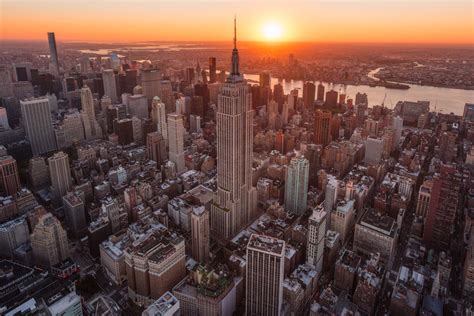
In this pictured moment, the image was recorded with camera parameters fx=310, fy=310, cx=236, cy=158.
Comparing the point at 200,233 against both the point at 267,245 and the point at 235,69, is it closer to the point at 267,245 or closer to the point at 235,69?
the point at 267,245

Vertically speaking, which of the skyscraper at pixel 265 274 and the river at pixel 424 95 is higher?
the river at pixel 424 95

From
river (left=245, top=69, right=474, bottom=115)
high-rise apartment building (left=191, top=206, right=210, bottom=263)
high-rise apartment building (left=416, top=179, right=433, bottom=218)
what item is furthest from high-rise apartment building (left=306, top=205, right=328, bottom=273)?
river (left=245, top=69, right=474, bottom=115)

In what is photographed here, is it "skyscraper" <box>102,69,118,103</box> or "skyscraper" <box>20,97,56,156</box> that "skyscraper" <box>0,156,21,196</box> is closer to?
"skyscraper" <box>20,97,56,156</box>

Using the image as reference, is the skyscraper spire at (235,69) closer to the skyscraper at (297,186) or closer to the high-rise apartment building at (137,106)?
the skyscraper at (297,186)

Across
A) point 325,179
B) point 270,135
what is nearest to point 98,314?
point 325,179

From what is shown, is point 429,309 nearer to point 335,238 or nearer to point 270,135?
point 335,238

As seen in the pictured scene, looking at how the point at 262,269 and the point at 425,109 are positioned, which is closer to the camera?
the point at 262,269

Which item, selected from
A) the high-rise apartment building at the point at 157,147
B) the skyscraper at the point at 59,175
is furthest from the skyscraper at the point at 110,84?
the skyscraper at the point at 59,175
